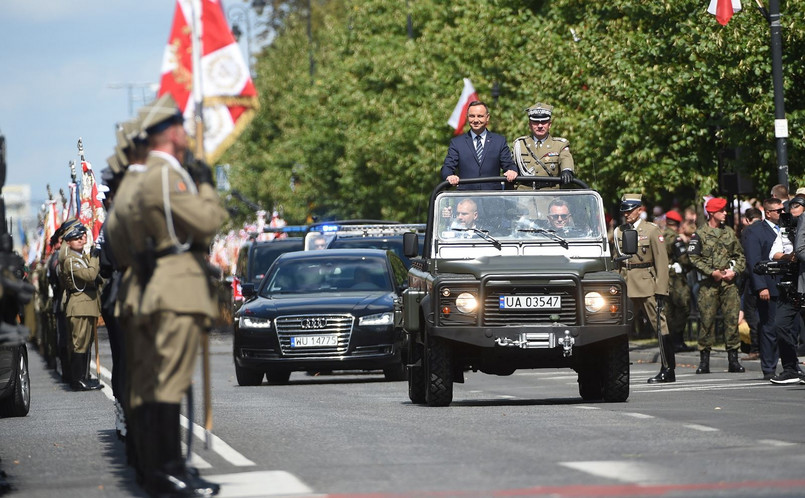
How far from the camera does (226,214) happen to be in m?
9.22

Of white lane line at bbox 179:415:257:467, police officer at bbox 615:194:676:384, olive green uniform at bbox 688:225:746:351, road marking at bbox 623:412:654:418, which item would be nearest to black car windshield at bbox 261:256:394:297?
police officer at bbox 615:194:676:384

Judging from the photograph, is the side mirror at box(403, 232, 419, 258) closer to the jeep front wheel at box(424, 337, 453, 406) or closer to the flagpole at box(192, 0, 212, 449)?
the jeep front wheel at box(424, 337, 453, 406)

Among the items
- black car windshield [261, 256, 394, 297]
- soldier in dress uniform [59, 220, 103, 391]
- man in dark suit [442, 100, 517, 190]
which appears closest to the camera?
man in dark suit [442, 100, 517, 190]

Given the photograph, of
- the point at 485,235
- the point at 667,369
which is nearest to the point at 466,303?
the point at 485,235

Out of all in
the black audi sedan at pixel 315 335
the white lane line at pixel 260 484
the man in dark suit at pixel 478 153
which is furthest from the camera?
the black audi sedan at pixel 315 335

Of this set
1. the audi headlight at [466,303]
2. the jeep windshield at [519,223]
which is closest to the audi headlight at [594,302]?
the jeep windshield at [519,223]

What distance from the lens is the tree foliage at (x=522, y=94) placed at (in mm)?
27578

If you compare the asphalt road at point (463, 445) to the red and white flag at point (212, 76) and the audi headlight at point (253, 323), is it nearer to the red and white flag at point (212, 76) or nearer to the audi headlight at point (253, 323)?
the audi headlight at point (253, 323)

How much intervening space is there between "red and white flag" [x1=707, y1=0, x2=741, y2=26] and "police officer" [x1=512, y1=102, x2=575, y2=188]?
8637 millimetres

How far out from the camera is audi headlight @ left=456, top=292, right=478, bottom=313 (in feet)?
50.7

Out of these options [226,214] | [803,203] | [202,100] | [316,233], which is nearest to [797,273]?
[803,203]

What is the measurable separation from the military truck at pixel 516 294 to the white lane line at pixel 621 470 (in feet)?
16.6

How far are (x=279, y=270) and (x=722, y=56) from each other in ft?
29.0

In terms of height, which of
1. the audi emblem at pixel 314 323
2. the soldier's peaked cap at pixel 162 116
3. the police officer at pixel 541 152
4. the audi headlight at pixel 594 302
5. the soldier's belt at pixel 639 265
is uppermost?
the police officer at pixel 541 152
